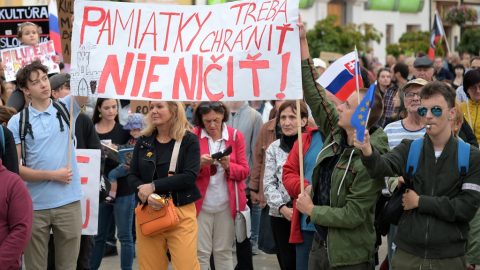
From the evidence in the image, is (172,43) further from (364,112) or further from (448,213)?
(448,213)

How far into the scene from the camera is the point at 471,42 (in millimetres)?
34500

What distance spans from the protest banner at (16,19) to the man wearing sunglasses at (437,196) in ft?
23.9

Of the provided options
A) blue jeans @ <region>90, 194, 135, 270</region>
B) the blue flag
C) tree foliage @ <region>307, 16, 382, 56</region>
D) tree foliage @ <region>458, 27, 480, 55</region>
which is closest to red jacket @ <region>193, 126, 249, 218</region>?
blue jeans @ <region>90, 194, 135, 270</region>

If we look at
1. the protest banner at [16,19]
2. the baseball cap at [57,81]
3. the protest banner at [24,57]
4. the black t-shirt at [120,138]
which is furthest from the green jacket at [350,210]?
the protest banner at [16,19]

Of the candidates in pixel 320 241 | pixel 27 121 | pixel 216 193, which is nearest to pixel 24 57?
pixel 216 193

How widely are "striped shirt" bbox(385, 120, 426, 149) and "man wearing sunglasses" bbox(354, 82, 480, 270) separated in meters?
1.96

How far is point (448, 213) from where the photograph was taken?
5387 millimetres

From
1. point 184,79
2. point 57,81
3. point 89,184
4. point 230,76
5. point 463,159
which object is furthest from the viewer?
point 57,81

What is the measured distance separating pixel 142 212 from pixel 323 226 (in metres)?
1.96

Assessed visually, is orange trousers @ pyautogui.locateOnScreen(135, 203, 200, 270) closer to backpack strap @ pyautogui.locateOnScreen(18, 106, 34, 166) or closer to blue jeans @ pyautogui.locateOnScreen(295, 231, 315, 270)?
blue jeans @ pyautogui.locateOnScreen(295, 231, 315, 270)

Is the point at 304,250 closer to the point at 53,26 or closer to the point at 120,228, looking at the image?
the point at 120,228

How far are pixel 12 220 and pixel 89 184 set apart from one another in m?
2.31

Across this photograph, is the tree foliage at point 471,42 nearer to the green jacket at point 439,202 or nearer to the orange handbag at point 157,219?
the orange handbag at point 157,219

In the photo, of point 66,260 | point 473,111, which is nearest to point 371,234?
point 66,260
